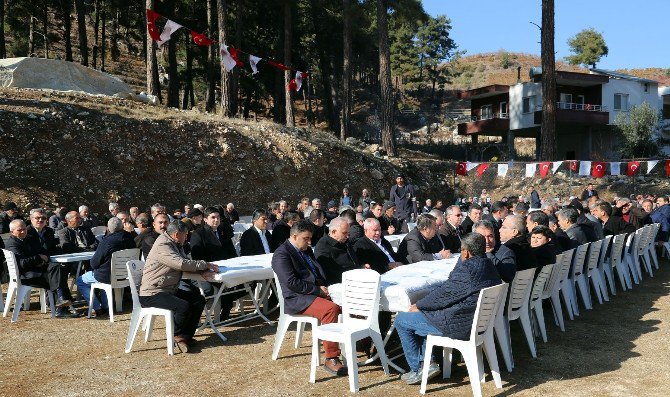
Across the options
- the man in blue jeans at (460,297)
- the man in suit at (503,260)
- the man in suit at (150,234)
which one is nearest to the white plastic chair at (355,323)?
the man in blue jeans at (460,297)

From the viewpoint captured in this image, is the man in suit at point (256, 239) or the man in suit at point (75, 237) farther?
the man in suit at point (75, 237)

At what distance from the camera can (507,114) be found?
3656 cm

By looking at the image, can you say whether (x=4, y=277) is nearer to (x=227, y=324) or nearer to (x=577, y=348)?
(x=227, y=324)

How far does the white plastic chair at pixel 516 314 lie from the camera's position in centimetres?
551

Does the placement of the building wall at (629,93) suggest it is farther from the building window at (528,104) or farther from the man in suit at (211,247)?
the man in suit at (211,247)

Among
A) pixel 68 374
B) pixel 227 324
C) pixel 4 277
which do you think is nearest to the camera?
pixel 68 374

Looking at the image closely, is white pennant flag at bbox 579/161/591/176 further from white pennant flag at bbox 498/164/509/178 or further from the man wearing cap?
the man wearing cap

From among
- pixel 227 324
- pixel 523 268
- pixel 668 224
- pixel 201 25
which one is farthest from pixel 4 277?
pixel 201 25

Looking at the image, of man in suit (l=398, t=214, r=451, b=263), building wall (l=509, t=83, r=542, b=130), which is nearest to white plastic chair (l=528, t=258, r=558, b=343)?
man in suit (l=398, t=214, r=451, b=263)

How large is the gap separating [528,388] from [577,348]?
1527 mm

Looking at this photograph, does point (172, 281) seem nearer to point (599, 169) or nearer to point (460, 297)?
point (460, 297)

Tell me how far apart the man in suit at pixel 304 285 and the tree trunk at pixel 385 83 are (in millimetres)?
19026

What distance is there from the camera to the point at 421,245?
298 inches

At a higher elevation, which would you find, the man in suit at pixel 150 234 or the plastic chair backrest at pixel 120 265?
the man in suit at pixel 150 234
